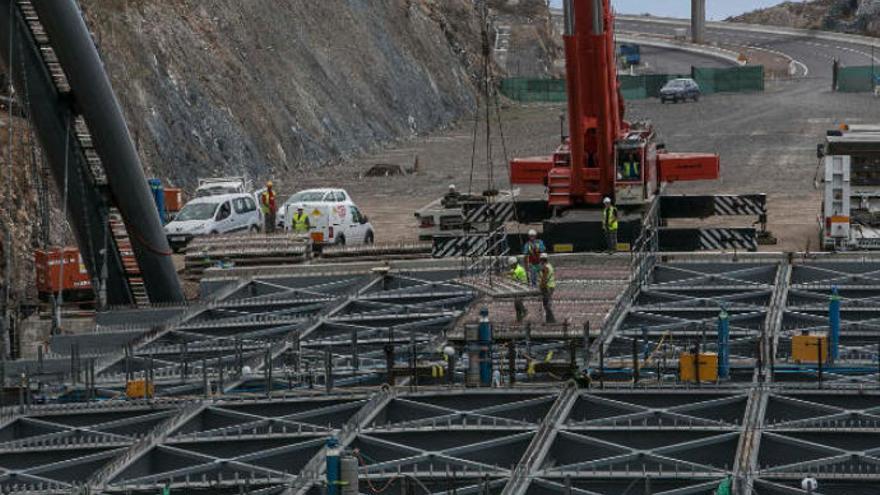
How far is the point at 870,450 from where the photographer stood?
24.6m

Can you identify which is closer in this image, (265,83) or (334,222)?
(334,222)

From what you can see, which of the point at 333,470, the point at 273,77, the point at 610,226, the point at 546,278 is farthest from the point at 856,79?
the point at 333,470

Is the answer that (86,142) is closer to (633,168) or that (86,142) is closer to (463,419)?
(463,419)

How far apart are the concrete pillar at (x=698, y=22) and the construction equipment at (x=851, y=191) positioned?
94.3 m

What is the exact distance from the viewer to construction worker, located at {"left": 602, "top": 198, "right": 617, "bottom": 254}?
42469mm

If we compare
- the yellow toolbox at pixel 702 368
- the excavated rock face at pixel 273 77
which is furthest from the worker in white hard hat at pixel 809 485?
the excavated rock face at pixel 273 77

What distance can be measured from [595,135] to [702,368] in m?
Answer: 17.6

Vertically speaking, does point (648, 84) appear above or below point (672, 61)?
below

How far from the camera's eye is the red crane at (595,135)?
144ft

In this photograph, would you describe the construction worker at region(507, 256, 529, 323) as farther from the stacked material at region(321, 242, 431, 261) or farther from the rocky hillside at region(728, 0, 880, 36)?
the rocky hillside at region(728, 0, 880, 36)

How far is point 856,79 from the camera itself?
10825cm

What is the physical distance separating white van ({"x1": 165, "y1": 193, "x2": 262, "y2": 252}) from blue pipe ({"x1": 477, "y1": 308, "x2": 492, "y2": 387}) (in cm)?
2250

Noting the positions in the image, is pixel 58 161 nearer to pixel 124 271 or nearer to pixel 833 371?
pixel 124 271

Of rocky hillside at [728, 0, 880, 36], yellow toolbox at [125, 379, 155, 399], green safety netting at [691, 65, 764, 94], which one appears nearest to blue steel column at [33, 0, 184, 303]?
yellow toolbox at [125, 379, 155, 399]
